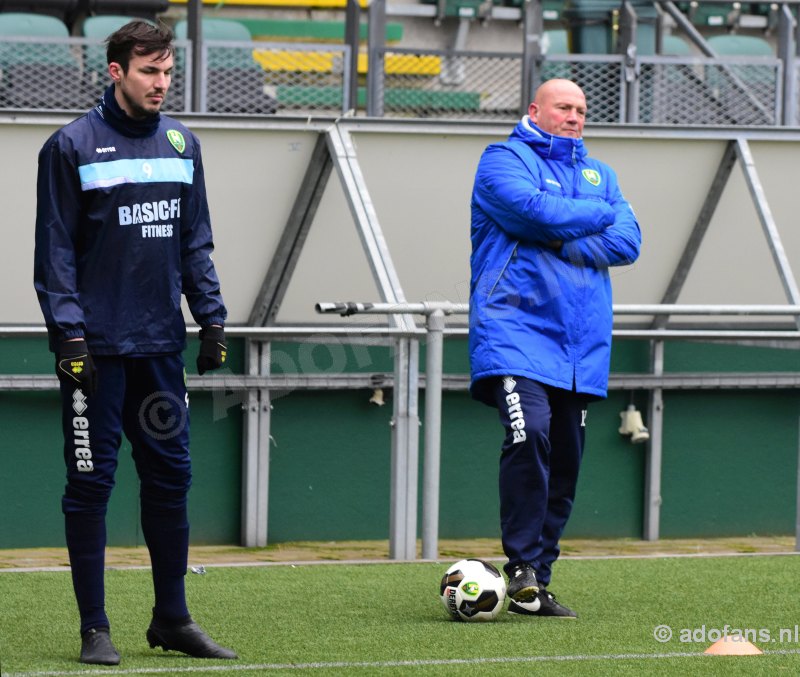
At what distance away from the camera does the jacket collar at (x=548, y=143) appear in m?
4.66

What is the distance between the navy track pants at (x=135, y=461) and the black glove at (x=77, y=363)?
0.11 meters

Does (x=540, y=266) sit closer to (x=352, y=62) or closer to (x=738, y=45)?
(x=352, y=62)

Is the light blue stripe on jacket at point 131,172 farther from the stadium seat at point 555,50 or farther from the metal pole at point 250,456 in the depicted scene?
the stadium seat at point 555,50

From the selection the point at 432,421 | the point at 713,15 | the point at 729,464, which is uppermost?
the point at 713,15

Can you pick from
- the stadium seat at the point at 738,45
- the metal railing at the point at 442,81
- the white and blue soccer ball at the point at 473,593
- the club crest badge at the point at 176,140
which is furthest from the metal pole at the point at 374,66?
the club crest badge at the point at 176,140

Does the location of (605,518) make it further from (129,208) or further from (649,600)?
(129,208)

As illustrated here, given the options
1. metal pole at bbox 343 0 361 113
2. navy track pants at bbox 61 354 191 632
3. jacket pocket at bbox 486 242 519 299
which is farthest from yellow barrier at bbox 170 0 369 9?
navy track pants at bbox 61 354 191 632

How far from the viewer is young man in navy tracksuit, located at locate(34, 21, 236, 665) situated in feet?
11.9

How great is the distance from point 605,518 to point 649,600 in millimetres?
2903

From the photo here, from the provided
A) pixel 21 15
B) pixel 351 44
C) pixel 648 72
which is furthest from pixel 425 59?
pixel 21 15

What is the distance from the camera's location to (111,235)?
3.68 metres

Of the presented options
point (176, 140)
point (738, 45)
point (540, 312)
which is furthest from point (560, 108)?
point (738, 45)

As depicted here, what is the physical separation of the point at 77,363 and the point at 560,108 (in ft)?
6.06

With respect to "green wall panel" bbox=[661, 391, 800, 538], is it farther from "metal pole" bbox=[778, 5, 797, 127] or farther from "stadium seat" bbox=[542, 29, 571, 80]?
"stadium seat" bbox=[542, 29, 571, 80]
